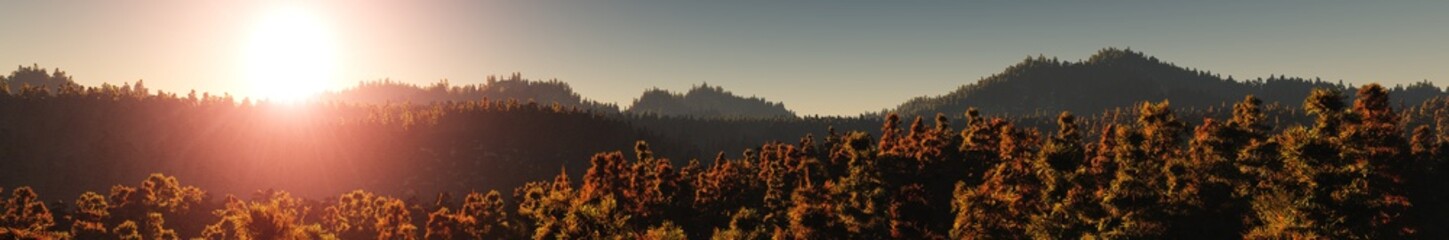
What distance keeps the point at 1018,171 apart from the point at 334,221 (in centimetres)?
A: 8911

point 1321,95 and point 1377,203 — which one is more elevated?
point 1321,95

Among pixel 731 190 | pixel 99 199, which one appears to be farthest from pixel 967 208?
pixel 99 199

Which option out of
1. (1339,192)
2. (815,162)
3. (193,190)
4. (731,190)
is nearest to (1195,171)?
(1339,192)

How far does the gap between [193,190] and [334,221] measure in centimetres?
2709

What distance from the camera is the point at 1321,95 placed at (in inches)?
Result: 1190

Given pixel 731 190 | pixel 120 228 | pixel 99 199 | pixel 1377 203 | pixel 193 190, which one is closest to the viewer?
pixel 1377 203

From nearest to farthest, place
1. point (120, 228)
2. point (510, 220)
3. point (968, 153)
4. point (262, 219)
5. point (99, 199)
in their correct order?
point (262, 219)
point (968, 153)
point (120, 228)
point (99, 199)
point (510, 220)

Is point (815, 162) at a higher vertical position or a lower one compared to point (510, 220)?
higher

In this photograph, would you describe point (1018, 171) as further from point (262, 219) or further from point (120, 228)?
point (120, 228)

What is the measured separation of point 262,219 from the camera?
33281mm

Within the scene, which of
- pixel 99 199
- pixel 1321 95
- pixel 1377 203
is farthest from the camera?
pixel 99 199

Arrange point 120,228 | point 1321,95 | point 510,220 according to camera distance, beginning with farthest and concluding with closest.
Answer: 1. point 510,220
2. point 120,228
3. point 1321,95

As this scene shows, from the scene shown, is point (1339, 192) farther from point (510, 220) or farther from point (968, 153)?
point (510, 220)

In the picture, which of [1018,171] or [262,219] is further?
[1018,171]
